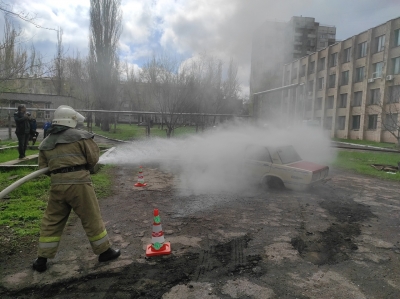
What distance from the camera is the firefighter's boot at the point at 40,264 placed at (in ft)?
10.2

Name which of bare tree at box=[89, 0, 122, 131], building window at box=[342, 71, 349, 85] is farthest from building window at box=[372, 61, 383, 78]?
bare tree at box=[89, 0, 122, 131]

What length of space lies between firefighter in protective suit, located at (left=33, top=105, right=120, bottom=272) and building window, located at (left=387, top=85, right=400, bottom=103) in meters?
28.9

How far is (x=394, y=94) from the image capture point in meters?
25.8

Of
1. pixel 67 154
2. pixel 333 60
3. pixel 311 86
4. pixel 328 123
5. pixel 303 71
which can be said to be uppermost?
pixel 333 60

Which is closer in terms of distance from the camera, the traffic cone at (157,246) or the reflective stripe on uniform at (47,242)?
the reflective stripe on uniform at (47,242)

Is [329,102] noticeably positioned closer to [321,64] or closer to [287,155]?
[321,64]

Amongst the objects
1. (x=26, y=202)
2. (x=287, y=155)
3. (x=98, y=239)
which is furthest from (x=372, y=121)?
(x=98, y=239)

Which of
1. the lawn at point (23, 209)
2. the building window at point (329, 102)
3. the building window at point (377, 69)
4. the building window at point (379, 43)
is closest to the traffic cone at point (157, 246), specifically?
the lawn at point (23, 209)

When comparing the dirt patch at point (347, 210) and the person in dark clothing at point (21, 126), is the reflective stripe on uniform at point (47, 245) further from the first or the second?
the person in dark clothing at point (21, 126)

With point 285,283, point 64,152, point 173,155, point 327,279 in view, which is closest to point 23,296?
point 64,152

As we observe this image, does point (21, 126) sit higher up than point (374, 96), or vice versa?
point (374, 96)

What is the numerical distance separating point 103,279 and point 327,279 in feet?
7.89

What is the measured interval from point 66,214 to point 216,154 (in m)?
6.18

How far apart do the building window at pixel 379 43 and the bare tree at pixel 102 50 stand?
85.2 ft
